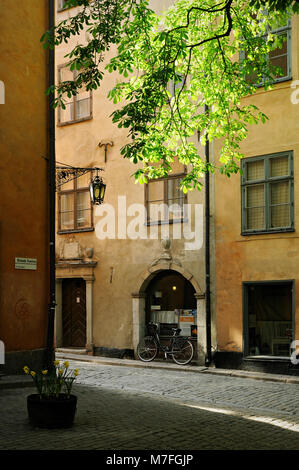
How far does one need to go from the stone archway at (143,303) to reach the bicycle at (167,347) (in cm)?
24

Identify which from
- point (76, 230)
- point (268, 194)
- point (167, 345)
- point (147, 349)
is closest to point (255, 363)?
point (167, 345)

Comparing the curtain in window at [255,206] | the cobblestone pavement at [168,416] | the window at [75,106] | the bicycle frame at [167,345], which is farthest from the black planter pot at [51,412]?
the window at [75,106]

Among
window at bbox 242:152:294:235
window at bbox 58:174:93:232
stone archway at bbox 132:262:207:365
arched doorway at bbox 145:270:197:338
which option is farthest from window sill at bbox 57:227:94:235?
window at bbox 242:152:294:235

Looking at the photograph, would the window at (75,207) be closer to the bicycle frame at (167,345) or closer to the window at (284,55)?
the bicycle frame at (167,345)

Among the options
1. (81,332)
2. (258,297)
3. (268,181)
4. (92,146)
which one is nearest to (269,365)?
(258,297)

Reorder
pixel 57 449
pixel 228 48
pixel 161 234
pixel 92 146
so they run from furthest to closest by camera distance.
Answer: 1. pixel 92 146
2. pixel 161 234
3. pixel 228 48
4. pixel 57 449

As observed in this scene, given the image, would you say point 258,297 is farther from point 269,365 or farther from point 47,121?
point 47,121

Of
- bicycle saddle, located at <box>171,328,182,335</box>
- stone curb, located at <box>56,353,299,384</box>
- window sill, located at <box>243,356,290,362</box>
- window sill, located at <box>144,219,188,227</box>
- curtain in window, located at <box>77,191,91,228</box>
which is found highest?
curtain in window, located at <box>77,191,91,228</box>

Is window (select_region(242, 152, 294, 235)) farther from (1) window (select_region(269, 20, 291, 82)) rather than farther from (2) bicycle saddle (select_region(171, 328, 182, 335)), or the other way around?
(2) bicycle saddle (select_region(171, 328, 182, 335))

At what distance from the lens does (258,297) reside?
15266 mm

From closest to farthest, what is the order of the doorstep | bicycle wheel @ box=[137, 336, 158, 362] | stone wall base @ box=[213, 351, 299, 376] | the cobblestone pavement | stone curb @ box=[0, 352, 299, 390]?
the cobblestone pavement < stone curb @ box=[0, 352, 299, 390] < stone wall base @ box=[213, 351, 299, 376] < bicycle wheel @ box=[137, 336, 158, 362] < the doorstep

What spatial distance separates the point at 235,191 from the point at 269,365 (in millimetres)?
4573
